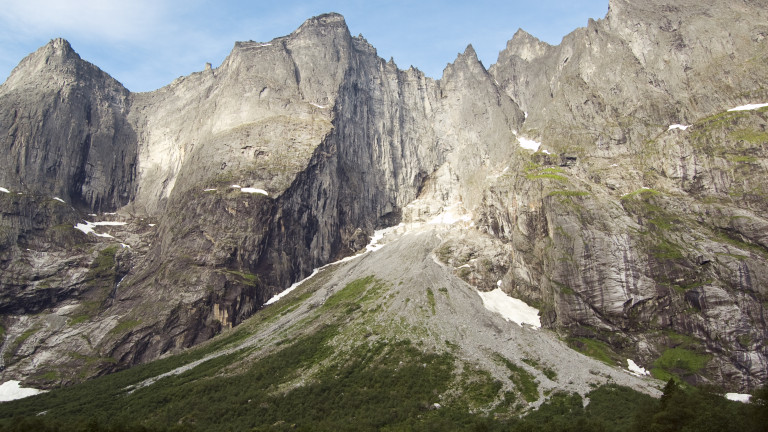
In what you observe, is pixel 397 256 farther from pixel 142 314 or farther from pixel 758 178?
pixel 758 178

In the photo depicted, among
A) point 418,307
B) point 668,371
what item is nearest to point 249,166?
point 418,307

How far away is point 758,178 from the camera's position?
114062 mm

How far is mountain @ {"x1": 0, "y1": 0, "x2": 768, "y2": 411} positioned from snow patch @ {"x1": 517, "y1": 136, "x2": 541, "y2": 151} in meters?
1.47

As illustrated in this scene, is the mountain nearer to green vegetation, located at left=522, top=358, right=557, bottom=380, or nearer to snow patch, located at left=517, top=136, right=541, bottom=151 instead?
green vegetation, located at left=522, top=358, right=557, bottom=380

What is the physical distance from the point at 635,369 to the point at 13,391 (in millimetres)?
125558

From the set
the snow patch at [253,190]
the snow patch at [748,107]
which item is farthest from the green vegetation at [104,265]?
the snow patch at [748,107]

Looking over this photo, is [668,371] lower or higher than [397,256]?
lower

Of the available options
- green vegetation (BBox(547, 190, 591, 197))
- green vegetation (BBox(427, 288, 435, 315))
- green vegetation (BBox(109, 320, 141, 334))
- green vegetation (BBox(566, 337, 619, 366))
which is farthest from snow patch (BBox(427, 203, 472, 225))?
green vegetation (BBox(109, 320, 141, 334))

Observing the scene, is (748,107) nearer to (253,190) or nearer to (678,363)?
(678,363)

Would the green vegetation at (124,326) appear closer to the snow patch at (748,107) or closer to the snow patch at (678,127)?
the snow patch at (678,127)

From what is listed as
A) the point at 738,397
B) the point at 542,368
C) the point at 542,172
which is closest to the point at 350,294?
the point at 542,368

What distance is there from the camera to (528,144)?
166625mm

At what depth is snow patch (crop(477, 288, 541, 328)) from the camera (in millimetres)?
114062

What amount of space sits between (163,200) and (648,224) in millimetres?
154286
